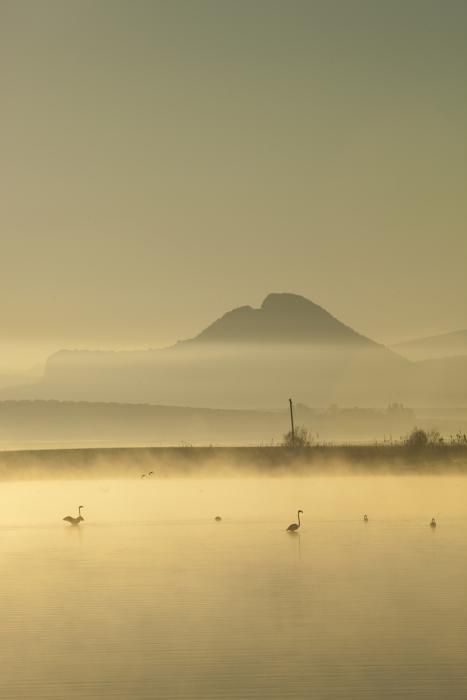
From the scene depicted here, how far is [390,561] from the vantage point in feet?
90.1

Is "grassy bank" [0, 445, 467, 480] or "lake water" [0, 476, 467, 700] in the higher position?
"grassy bank" [0, 445, 467, 480]

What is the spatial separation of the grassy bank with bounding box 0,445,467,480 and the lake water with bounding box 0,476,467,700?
2821cm

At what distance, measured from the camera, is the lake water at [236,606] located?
15914mm

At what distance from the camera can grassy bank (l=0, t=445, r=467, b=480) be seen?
6988cm

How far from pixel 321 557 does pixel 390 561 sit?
6.28ft

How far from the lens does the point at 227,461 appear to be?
76.4 meters

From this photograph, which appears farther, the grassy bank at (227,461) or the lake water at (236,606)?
the grassy bank at (227,461)

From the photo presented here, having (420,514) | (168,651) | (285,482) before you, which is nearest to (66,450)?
(285,482)

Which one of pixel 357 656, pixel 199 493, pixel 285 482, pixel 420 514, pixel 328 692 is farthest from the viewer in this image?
pixel 285 482

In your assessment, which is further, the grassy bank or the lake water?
the grassy bank

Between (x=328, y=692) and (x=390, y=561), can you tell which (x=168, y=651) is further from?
(x=390, y=561)

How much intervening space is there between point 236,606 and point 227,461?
54.9 meters

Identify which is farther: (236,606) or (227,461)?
(227,461)

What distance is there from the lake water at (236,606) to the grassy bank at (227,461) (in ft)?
92.6
